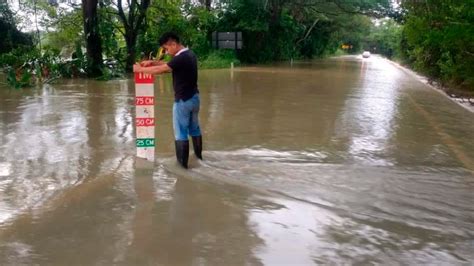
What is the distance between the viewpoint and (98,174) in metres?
5.76

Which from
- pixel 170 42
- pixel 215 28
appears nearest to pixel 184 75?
pixel 170 42

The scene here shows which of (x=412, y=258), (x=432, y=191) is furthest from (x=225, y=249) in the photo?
(x=432, y=191)

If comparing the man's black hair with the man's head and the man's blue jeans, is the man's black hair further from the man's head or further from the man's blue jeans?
the man's blue jeans

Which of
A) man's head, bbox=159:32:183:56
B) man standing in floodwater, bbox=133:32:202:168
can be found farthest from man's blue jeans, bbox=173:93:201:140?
man's head, bbox=159:32:183:56

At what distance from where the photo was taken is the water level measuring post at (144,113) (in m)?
5.85

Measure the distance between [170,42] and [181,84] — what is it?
0.50 metres

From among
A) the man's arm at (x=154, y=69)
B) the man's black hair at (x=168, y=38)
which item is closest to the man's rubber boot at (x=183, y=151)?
the man's arm at (x=154, y=69)

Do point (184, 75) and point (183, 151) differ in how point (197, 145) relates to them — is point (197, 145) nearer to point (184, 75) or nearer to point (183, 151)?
point (183, 151)

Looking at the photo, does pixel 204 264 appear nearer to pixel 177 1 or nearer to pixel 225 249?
pixel 225 249

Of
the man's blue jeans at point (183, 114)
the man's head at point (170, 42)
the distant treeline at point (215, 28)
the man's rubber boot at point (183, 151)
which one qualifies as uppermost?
the distant treeline at point (215, 28)

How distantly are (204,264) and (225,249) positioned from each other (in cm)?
29

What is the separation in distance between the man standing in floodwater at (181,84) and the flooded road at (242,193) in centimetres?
39

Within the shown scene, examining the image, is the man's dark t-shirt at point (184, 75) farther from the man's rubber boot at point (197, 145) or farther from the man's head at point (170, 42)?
the man's rubber boot at point (197, 145)

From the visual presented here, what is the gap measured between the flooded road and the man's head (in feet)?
4.55
